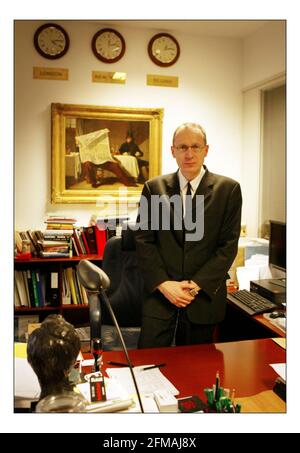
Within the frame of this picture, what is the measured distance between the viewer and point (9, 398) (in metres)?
1.11

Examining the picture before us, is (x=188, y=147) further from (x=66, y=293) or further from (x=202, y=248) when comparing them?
(x=66, y=293)

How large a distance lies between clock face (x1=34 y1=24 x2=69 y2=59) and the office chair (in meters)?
0.82

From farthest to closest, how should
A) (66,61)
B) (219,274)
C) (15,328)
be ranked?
(219,274) < (66,61) < (15,328)

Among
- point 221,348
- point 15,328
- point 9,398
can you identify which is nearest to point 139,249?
point 221,348

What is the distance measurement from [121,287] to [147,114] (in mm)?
856

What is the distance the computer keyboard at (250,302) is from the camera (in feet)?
6.79

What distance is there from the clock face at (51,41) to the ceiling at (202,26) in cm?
18

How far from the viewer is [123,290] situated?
207 centimetres

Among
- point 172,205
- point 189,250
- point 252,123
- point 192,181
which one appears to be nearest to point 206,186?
point 192,181

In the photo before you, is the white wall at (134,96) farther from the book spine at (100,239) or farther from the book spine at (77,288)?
the book spine at (77,288)

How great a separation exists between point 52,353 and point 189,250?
84 centimetres

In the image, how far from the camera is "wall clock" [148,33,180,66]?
→ 146 centimetres
